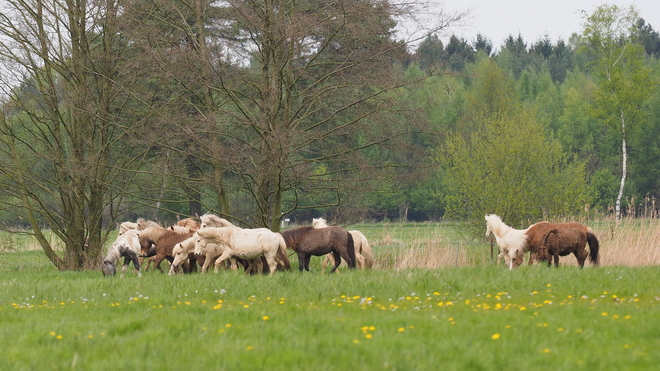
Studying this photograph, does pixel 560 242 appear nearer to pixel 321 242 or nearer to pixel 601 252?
pixel 601 252

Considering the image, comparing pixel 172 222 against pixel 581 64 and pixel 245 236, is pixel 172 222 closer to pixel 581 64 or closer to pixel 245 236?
pixel 245 236

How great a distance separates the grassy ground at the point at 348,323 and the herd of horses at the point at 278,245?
4.16m

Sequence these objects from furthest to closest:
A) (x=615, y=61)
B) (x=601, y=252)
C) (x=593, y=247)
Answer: (x=615, y=61), (x=601, y=252), (x=593, y=247)

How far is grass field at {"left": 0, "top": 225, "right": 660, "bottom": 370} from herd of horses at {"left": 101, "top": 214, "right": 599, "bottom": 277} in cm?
373

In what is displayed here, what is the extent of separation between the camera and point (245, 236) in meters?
17.5

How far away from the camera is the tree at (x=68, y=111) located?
77.5 ft

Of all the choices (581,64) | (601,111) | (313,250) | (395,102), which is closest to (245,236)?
(313,250)

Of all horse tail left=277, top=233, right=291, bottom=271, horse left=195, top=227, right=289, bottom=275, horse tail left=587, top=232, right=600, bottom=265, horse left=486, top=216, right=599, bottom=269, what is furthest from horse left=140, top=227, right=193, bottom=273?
horse tail left=587, top=232, right=600, bottom=265

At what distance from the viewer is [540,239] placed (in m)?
18.0

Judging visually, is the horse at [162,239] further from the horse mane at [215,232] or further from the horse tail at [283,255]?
the horse tail at [283,255]

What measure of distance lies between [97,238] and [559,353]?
20.9 metres

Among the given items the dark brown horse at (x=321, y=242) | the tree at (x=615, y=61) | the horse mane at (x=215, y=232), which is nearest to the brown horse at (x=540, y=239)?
the dark brown horse at (x=321, y=242)

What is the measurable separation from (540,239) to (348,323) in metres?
10.7

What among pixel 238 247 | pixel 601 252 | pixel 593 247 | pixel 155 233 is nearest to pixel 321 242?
pixel 238 247
